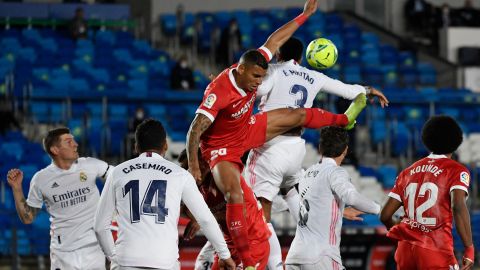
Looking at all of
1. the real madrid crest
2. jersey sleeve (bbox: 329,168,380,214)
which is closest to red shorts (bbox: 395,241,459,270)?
jersey sleeve (bbox: 329,168,380,214)

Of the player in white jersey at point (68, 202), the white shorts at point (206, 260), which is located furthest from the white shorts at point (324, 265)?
the player in white jersey at point (68, 202)

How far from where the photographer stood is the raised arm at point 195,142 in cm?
800

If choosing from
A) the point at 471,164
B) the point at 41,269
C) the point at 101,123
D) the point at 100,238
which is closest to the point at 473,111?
the point at 471,164

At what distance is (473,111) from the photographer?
2153cm

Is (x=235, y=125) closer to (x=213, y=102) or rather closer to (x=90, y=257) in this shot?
(x=213, y=102)

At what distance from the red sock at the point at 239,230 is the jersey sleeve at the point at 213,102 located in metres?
0.77

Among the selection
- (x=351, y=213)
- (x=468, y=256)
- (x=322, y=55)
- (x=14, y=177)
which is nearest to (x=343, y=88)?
(x=322, y=55)

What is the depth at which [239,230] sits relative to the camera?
27.2ft

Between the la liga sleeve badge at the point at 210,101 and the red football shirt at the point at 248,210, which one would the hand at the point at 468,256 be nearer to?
the red football shirt at the point at 248,210

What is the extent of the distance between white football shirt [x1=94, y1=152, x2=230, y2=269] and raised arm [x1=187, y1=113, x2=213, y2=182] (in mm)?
831

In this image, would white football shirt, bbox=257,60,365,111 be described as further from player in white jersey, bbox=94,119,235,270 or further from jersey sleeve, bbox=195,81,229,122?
player in white jersey, bbox=94,119,235,270

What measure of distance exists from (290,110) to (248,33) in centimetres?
1487

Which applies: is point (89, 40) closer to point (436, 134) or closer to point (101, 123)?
point (101, 123)

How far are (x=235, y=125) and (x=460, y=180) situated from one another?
1940 millimetres
